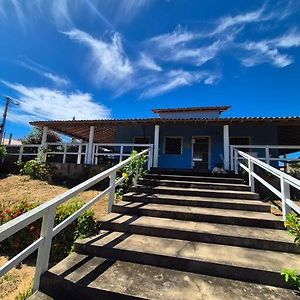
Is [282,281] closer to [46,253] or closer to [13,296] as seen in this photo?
[46,253]

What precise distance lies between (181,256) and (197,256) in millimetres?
239

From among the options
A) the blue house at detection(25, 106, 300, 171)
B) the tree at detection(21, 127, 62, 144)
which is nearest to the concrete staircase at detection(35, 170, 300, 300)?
the blue house at detection(25, 106, 300, 171)

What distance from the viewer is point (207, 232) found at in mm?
3889

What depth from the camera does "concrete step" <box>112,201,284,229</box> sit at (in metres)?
4.38

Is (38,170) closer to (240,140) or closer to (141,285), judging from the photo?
(141,285)

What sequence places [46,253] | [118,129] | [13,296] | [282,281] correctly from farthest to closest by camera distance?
1. [118,129]
2. [13,296]
3. [46,253]
4. [282,281]

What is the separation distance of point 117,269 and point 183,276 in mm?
921

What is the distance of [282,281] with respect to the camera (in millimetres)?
2779

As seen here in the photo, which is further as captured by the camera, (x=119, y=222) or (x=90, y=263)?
(x=119, y=222)

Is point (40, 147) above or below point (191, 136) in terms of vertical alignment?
below

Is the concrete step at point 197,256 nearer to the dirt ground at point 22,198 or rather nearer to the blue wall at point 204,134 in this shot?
the dirt ground at point 22,198

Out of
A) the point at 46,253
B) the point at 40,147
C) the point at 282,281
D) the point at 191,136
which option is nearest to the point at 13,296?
the point at 46,253

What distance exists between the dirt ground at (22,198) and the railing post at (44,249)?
4.05ft

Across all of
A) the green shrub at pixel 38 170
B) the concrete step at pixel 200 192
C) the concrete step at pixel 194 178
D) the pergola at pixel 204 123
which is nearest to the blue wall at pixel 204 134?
the pergola at pixel 204 123
